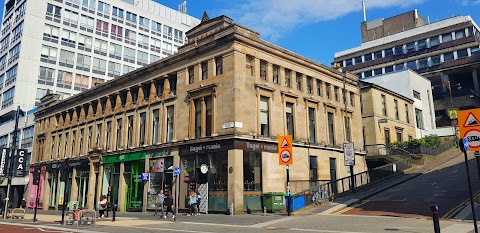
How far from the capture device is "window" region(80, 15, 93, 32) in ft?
202

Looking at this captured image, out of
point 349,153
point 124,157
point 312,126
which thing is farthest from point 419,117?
point 124,157

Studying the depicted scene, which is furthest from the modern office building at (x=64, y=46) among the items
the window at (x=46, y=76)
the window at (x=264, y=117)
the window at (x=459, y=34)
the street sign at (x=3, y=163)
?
the window at (x=459, y=34)

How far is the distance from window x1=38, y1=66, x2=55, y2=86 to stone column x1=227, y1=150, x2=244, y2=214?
44.9 meters

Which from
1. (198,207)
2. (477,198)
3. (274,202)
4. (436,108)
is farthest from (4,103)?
(436,108)

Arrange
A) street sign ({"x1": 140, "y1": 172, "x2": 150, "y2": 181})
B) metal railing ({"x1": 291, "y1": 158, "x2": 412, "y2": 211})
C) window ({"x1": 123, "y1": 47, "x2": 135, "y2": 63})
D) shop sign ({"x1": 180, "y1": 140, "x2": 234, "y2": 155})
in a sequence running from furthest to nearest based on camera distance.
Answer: window ({"x1": 123, "y1": 47, "x2": 135, "y2": 63}), street sign ({"x1": 140, "y1": 172, "x2": 150, "y2": 181}), shop sign ({"x1": 180, "y1": 140, "x2": 234, "y2": 155}), metal railing ({"x1": 291, "y1": 158, "x2": 412, "y2": 211})

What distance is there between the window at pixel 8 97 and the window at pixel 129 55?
61.2 ft

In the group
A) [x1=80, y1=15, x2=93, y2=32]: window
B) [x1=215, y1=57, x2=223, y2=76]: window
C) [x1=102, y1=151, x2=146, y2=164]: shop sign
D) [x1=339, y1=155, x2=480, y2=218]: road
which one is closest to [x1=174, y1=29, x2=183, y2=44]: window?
[x1=80, y1=15, x2=93, y2=32]: window

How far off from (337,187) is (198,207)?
11.6 m

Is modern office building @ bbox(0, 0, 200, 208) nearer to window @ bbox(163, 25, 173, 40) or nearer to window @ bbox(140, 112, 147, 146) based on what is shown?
window @ bbox(163, 25, 173, 40)

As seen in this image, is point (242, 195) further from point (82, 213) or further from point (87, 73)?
point (87, 73)

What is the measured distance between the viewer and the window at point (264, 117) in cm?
2723

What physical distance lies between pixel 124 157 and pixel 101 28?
126 ft

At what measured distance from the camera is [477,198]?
1941 cm

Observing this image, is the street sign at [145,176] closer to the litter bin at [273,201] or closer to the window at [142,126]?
the window at [142,126]
